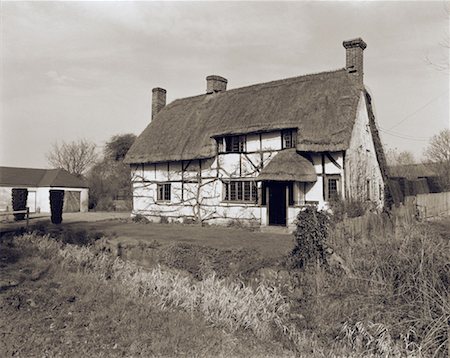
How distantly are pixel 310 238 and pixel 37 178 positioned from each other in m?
30.4

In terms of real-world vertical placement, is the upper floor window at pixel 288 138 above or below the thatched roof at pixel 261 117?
below

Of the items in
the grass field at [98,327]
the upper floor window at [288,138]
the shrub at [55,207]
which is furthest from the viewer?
the shrub at [55,207]

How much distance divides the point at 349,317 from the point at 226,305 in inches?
84.4

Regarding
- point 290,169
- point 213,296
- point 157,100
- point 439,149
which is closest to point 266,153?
point 290,169

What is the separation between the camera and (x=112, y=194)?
35938mm

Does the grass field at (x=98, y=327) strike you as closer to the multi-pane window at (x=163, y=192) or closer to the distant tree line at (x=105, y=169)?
the multi-pane window at (x=163, y=192)

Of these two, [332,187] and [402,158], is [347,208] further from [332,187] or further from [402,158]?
[402,158]

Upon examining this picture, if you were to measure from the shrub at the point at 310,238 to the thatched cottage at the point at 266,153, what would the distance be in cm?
650

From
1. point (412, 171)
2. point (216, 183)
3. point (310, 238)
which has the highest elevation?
point (412, 171)

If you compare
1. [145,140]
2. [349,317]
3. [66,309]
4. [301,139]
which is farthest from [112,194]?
[349,317]

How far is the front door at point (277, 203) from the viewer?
17.4 metres

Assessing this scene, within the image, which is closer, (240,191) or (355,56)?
(355,56)

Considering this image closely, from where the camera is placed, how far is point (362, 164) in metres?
16.5

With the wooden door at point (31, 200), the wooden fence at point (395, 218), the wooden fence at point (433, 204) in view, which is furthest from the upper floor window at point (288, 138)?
the wooden door at point (31, 200)
